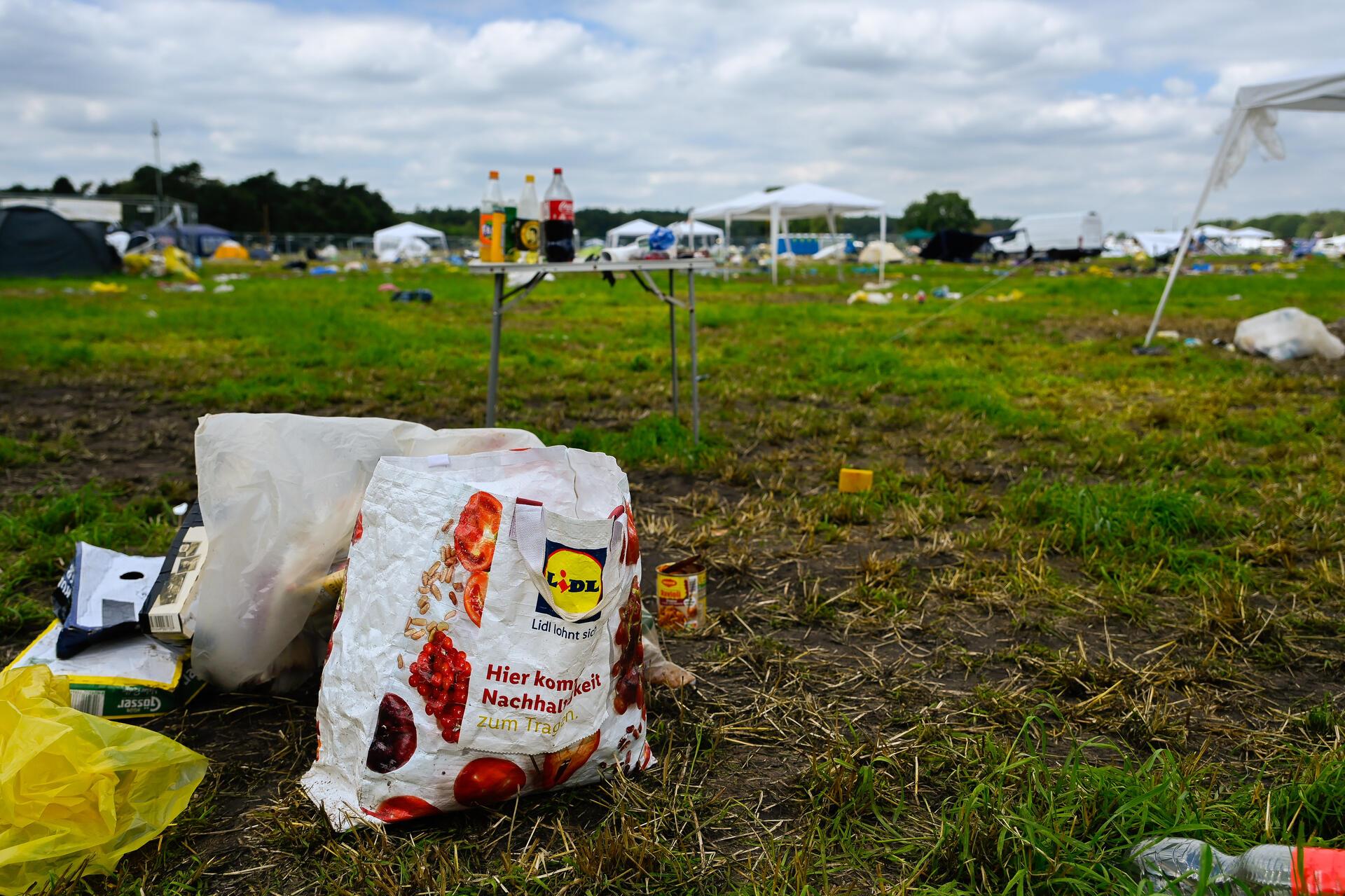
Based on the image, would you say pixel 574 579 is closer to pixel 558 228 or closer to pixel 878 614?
pixel 878 614

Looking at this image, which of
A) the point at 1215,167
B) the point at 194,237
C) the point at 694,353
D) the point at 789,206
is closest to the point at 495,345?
the point at 694,353

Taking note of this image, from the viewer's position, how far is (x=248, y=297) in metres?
15.2

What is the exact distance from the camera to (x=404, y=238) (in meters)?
44.1

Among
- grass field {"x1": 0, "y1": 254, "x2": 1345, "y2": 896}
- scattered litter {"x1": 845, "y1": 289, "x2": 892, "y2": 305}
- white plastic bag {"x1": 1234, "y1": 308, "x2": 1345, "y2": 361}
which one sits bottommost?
grass field {"x1": 0, "y1": 254, "x2": 1345, "y2": 896}

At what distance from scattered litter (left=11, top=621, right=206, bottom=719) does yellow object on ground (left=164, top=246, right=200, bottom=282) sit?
2070 centimetres

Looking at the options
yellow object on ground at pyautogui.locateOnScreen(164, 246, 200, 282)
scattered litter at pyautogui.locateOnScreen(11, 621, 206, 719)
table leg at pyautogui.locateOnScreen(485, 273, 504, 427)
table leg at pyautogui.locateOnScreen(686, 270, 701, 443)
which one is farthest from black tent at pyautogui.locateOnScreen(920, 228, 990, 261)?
scattered litter at pyautogui.locateOnScreen(11, 621, 206, 719)

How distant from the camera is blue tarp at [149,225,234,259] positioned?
30.5 metres

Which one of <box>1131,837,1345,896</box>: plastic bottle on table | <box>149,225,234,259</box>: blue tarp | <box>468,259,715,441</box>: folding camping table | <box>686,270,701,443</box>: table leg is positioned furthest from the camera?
<box>149,225,234,259</box>: blue tarp

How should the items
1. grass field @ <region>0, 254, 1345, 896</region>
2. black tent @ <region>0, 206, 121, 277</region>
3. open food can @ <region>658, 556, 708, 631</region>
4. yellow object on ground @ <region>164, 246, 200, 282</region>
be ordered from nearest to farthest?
grass field @ <region>0, 254, 1345, 896</region>, open food can @ <region>658, 556, 708, 631</region>, black tent @ <region>0, 206, 121, 277</region>, yellow object on ground @ <region>164, 246, 200, 282</region>

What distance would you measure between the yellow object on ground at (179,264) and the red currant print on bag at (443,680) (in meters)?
21.5

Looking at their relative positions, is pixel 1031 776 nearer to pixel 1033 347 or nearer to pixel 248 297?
pixel 1033 347

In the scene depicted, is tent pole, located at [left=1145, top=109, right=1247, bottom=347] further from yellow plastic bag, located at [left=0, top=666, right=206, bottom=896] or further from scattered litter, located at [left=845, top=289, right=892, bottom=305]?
yellow plastic bag, located at [left=0, top=666, right=206, bottom=896]

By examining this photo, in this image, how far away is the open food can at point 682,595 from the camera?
2613mm

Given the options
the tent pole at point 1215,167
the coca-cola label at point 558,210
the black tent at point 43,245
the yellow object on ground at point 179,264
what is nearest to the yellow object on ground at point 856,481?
the coca-cola label at point 558,210
